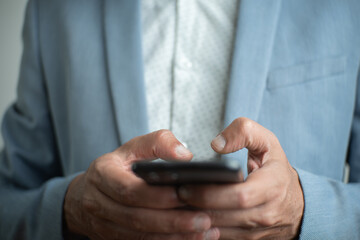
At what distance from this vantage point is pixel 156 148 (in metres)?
0.40

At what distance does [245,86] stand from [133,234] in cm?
31

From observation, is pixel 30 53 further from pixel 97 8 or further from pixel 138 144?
pixel 138 144

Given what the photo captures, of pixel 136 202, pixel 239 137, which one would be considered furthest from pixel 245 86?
pixel 136 202

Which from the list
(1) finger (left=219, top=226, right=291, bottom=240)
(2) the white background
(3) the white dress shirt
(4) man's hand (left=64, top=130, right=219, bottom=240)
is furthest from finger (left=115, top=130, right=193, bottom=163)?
(2) the white background

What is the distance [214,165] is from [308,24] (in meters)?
0.44

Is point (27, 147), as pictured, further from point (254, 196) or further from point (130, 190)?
point (254, 196)

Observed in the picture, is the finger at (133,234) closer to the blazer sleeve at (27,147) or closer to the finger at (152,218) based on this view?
the finger at (152,218)

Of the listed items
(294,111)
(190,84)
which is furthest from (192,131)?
(294,111)

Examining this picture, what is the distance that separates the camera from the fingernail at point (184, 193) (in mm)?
345

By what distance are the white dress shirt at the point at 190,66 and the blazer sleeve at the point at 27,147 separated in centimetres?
26

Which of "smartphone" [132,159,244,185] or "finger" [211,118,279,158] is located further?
→ "finger" [211,118,279,158]

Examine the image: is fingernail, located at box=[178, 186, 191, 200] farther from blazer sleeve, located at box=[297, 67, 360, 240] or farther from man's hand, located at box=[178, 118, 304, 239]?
blazer sleeve, located at box=[297, 67, 360, 240]

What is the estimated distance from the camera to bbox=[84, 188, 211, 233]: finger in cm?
36

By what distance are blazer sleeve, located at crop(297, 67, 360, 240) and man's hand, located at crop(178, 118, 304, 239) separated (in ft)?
0.06
